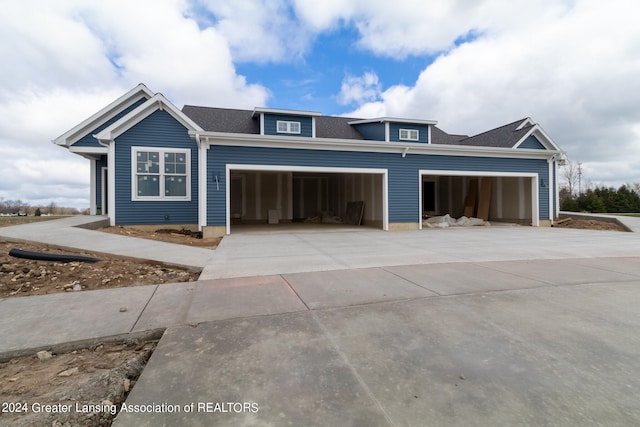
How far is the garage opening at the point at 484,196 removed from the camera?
14.5 m

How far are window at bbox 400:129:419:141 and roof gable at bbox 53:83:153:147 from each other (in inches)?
465

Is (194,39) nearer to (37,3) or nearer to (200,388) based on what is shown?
(37,3)

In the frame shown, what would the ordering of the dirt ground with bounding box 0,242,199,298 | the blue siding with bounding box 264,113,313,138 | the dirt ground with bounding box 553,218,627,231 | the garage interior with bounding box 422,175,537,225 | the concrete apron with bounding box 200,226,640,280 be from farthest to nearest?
1. the garage interior with bounding box 422,175,537,225
2. the blue siding with bounding box 264,113,313,138
3. the dirt ground with bounding box 553,218,627,231
4. the concrete apron with bounding box 200,226,640,280
5. the dirt ground with bounding box 0,242,199,298

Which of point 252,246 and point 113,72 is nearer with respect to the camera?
point 252,246

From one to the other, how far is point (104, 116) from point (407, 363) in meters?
16.0

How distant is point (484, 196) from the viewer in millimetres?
17141

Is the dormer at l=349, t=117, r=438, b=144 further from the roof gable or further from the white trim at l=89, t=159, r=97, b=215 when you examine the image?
the white trim at l=89, t=159, r=97, b=215

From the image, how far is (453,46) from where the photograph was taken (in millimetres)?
13734

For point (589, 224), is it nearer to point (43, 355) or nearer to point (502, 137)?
point (502, 137)

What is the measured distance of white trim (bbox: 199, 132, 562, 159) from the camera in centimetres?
1091

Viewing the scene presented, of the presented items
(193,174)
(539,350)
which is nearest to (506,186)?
(193,174)

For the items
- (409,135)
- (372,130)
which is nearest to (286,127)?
(372,130)

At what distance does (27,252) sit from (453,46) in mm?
15669

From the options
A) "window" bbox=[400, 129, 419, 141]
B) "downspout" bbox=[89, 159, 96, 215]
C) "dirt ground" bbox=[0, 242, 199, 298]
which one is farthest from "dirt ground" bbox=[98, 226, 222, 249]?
"window" bbox=[400, 129, 419, 141]
